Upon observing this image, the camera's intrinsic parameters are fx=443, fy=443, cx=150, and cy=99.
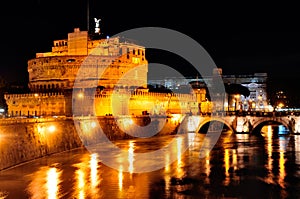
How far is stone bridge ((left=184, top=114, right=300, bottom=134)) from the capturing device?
5784 cm

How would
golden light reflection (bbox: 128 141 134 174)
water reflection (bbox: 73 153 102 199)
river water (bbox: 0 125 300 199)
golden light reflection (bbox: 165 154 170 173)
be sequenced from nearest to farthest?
1. water reflection (bbox: 73 153 102 199)
2. river water (bbox: 0 125 300 199)
3. golden light reflection (bbox: 165 154 170 173)
4. golden light reflection (bbox: 128 141 134 174)

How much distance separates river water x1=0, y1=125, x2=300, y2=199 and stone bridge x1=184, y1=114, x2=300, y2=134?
1565 cm

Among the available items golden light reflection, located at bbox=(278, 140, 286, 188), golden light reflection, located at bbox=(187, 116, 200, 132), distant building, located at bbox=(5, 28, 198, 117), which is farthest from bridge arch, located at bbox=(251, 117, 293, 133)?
distant building, located at bbox=(5, 28, 198, 117)

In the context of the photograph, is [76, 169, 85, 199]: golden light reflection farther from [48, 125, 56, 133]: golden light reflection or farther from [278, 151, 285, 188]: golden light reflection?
[278, 151, 285, 188]: golden light reflection

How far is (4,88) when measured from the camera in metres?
77.1

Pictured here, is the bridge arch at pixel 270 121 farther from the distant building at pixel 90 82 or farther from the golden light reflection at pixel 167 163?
the golden light reflection at pixel 167 163

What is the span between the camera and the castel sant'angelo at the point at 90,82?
63.4 m

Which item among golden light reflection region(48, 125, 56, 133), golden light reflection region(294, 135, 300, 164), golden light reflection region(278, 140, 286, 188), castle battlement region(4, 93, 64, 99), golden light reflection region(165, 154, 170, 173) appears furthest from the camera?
castle battlement region(4, 93, 64, 99)

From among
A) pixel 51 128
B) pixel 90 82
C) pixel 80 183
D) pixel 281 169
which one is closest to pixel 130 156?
pixel 51 128

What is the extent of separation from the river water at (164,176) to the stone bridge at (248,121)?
51.3 ft

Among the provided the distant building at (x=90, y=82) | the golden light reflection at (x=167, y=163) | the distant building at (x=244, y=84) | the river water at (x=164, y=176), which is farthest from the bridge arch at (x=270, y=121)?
the distant building at (x=244, y=84)

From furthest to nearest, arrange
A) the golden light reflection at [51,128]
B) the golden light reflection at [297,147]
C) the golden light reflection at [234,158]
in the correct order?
the golden light reflection at [51,128] → the golden light reflection at [297,147] → the golden light reflection at [234,158]

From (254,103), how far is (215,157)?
78.2 meters

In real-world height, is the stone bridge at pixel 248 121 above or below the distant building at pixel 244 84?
below
